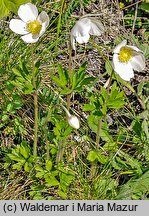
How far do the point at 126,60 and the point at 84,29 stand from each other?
196mm

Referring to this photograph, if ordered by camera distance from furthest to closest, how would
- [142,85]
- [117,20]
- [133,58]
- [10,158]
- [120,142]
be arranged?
[117,20] < [142,85] < [120,142] < [10,158] < [133,58]

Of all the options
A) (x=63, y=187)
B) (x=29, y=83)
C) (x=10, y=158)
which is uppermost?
(x=29, y=83)

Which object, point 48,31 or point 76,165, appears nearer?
point 76,165

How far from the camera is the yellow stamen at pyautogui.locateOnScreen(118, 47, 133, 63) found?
1.59 meters

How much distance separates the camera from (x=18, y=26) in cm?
168

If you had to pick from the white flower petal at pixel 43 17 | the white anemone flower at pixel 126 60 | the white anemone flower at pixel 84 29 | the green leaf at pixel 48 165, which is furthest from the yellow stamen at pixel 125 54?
the green leaf at pixel 48 165

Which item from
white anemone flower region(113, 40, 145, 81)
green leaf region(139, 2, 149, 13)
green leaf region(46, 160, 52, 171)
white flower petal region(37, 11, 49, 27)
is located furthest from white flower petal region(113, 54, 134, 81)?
green leaf region(139, 2, 149, 13)

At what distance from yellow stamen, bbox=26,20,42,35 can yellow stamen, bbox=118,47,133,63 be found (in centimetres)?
27

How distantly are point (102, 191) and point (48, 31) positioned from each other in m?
0.72

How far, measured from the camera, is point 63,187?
1.70 metres

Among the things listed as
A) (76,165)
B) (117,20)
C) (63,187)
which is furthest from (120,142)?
(117,20)

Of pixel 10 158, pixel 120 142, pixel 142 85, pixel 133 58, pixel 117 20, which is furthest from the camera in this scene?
pixel 117 20

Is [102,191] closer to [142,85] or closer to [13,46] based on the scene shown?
[142,85]

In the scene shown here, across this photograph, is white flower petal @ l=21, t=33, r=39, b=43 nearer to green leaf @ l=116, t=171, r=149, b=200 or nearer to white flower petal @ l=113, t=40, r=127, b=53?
white flower petal @ l=113, t=40, r=127, b=53
